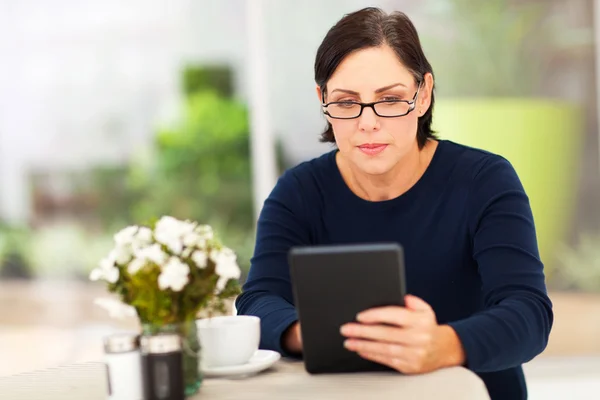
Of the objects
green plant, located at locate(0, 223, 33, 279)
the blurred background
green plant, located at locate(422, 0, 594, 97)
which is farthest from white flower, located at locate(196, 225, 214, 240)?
green plant, located at locate(0, 223, 33, 279)

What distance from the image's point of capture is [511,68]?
181 inches

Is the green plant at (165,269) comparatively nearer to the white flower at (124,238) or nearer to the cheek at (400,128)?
the white flower at (124,238)

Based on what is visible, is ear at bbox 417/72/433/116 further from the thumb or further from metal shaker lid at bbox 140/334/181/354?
metal shaker lid at bbox 140/334/181/354

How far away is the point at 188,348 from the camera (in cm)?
133

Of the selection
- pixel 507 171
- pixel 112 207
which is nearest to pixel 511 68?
pixel 112 207

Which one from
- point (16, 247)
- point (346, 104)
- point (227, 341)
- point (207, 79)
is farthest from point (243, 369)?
point (16, 247)

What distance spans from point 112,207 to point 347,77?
3.65m

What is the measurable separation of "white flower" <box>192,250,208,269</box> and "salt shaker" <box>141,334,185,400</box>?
0.11 m

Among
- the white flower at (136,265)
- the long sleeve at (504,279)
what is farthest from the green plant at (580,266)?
the white flower at (136,265)

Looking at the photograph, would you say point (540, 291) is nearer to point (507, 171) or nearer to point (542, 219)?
Answer: point (507, 171)

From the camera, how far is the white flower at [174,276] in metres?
1.26

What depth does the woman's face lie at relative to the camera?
178cm

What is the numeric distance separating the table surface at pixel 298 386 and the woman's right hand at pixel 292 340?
6 centimetres

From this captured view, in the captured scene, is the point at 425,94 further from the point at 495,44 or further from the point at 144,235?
the point at 495,44
